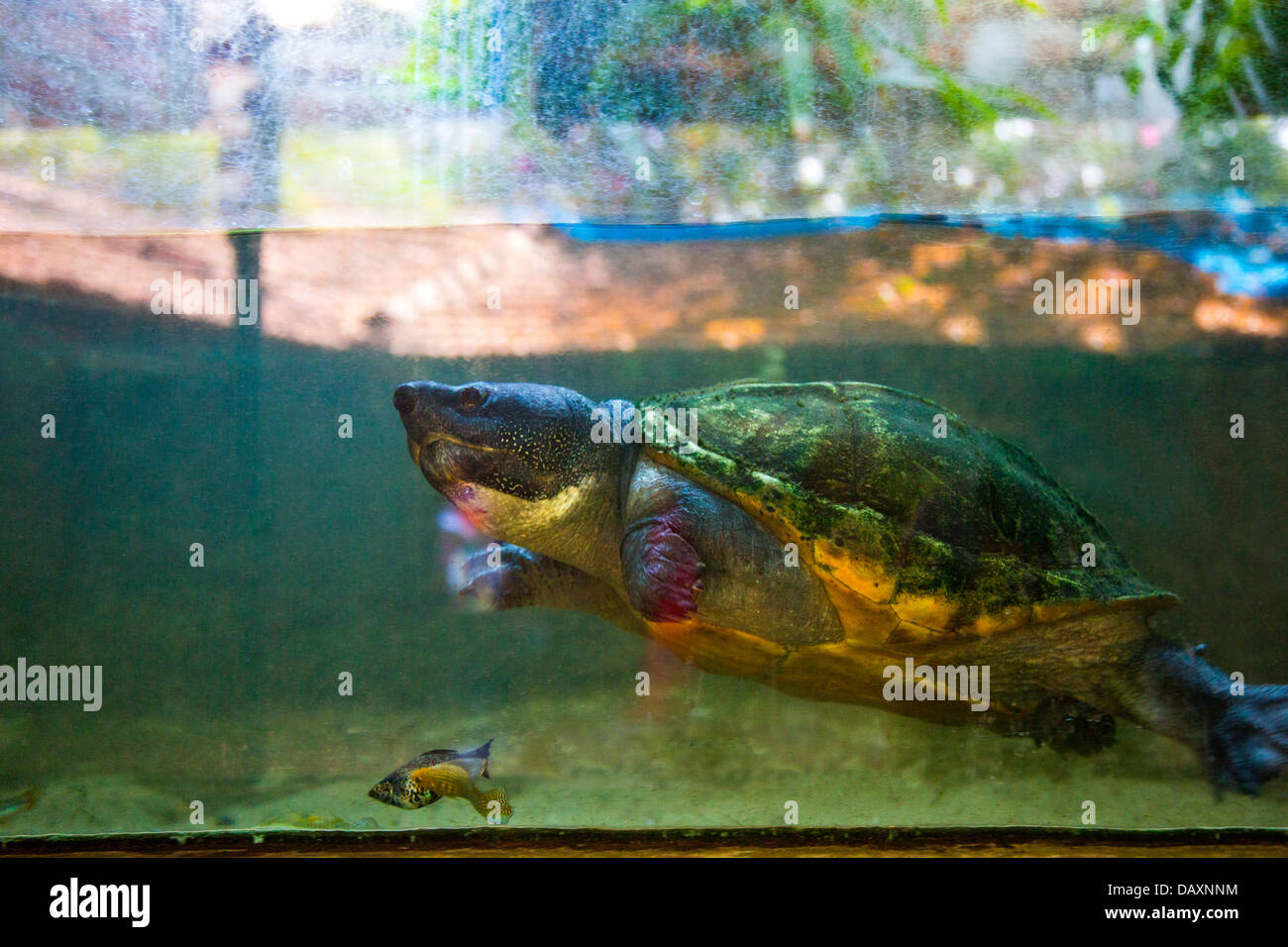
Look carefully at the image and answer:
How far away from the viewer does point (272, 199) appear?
5012 millimetres

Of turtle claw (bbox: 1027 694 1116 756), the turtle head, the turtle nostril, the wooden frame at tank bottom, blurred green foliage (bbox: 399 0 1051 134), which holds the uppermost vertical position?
blurred green foliage (bbox: 399 0 1051 134)

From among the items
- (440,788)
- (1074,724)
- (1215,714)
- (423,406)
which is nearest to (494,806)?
(440,788)

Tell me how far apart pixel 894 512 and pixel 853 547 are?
0.95 ft

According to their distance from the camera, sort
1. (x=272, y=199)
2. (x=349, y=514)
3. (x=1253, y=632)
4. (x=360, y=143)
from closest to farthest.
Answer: (x=360, y=143), (x=272, y=199), (x=1253, y=632), (x=349, y=514)

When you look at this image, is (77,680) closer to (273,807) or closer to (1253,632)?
(273,807)

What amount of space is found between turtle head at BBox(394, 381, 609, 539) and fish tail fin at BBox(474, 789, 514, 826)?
4.10 feet

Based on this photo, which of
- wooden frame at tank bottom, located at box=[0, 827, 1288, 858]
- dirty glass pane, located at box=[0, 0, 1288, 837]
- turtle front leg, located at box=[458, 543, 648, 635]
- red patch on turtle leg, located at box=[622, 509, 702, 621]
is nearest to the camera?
wooden frame at tank bottom, located at box=[0, 827, 1288, 858]

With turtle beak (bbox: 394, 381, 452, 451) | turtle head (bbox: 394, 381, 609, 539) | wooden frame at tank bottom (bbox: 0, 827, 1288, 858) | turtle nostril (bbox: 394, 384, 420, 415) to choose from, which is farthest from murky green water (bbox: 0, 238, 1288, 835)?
turtle nostril (bbox: 394, 384, 420, 415)

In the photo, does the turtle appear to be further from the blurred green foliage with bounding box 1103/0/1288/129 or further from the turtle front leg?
the blurred green foliage with bounding box 1103/0/1288/129

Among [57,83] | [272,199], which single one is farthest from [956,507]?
[57,83]

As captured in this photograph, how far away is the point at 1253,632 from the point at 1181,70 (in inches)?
244

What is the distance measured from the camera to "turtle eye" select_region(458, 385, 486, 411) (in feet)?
10.4

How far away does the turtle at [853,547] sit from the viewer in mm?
2953

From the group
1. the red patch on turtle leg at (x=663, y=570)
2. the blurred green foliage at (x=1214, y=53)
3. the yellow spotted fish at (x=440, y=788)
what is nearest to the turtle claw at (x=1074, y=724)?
the red patch on turtle leg at (x=663, y=570)
